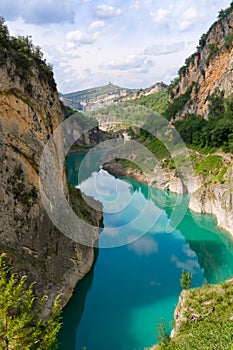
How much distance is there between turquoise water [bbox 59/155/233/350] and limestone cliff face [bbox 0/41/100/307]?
1.42 meters

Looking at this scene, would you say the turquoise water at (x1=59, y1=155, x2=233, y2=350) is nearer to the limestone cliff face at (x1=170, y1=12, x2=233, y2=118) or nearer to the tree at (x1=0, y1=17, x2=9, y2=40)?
the tree at (x1=0, y1=17, x2=9, y2=40)

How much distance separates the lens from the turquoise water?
1280 centimetres

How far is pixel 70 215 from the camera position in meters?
17.8

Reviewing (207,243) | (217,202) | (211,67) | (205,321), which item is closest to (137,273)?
(207,243)

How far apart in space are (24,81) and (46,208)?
5.84m

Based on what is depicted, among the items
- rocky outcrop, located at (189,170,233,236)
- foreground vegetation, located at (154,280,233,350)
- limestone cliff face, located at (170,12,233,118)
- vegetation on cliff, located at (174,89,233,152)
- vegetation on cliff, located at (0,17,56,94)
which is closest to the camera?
foreground vegetation, located at (154,280,233,350)

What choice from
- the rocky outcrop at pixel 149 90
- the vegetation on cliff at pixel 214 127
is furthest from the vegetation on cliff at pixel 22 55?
the rocky outcrop at pixel 149 90

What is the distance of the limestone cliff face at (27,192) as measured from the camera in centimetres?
1307

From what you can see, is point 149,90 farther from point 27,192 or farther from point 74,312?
point 74,312

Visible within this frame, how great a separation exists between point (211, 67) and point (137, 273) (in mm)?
32235

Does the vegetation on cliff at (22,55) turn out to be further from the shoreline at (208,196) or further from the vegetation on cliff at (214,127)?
the vegetation on cliff at (214,127)

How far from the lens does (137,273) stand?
17328 millimetres

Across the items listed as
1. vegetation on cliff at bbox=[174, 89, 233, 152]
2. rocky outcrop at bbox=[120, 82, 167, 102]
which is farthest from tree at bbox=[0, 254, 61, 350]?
rocky outcrop at bbox=[120, 82, 167, 102]

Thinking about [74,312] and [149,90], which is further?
[149,90]
